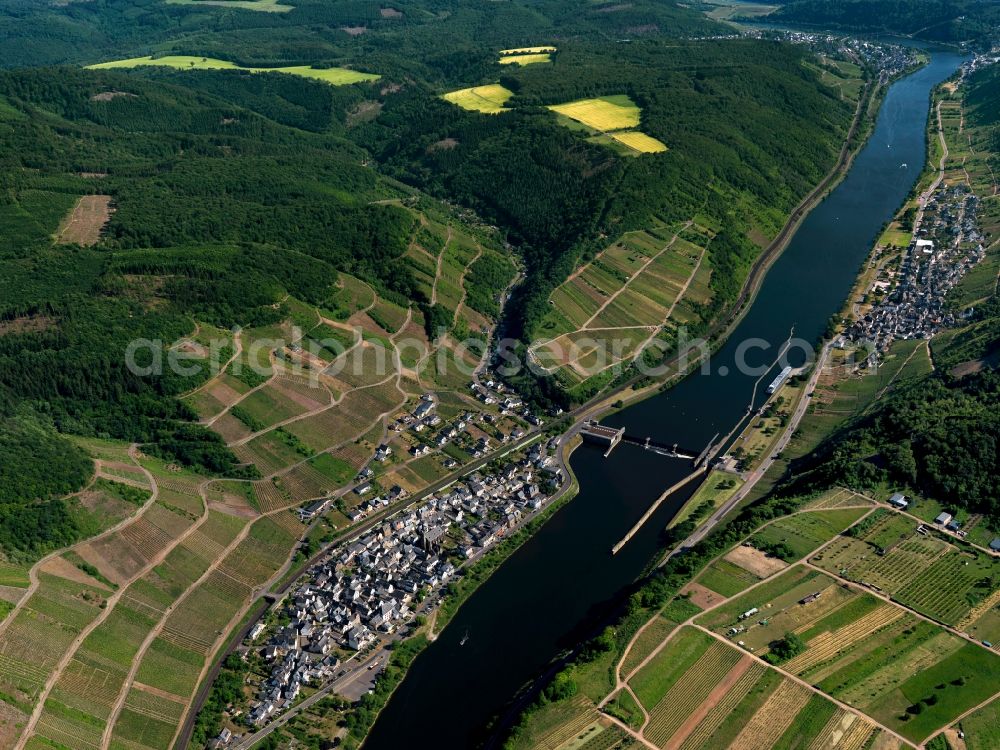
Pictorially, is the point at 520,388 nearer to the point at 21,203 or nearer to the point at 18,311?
the point at 18,311

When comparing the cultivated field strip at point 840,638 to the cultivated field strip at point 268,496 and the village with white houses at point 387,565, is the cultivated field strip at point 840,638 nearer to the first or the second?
the village with white houses at point 387,565

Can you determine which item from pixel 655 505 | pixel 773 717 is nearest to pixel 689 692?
pixel 773 717

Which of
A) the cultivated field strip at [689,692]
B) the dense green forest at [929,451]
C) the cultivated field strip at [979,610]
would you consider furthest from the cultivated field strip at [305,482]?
the cultivated field strip at [979,610]

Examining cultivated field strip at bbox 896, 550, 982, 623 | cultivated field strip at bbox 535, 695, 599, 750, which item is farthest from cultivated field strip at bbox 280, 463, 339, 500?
cultivated field strip at bbox 896, 550, 982, 623

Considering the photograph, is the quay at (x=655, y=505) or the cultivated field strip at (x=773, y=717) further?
the quay at (x=655, y=505)

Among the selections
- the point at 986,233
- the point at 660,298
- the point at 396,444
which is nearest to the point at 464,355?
the point at 396,444

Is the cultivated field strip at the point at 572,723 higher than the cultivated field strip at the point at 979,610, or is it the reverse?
the cultivated field strip at the point at 979,610
